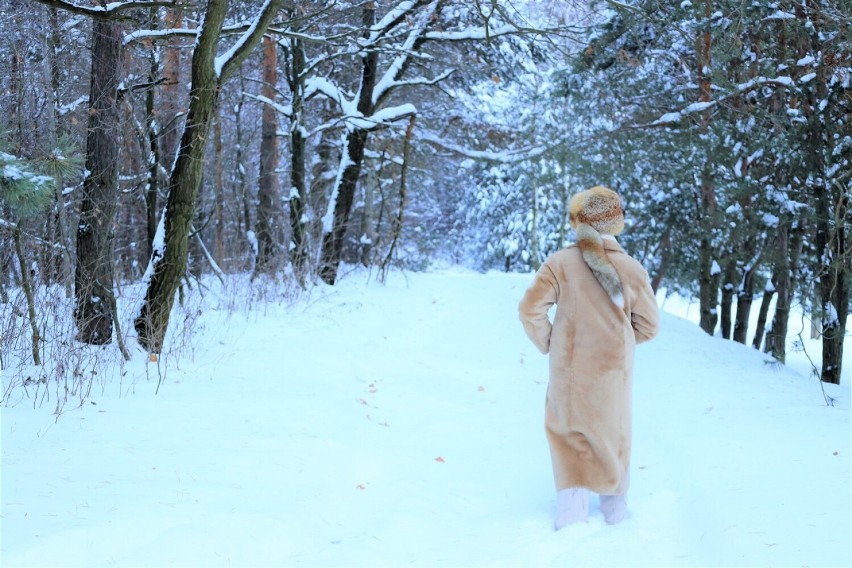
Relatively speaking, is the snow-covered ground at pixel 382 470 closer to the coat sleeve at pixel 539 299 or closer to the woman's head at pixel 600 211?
the coat sleeve at pixel 539 299

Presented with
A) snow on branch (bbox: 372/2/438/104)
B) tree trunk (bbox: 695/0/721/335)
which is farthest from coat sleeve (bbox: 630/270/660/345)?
snow on branch (bbox: 372/2/438/104)

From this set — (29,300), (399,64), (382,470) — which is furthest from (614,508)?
(399,64)

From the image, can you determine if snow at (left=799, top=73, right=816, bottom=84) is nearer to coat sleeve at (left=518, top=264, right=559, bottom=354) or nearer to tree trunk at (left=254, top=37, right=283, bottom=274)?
coat sleeve at (left=518, top=264, right=559, bottom=354)

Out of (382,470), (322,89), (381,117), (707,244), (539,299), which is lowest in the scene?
(382,470)

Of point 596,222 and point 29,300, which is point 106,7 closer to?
point 29,300

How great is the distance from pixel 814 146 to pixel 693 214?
9492 millimetres

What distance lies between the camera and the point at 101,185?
748cm

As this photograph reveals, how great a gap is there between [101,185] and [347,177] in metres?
7.41

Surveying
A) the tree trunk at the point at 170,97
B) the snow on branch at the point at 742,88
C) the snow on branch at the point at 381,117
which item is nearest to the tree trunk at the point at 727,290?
the snow on branch at the point at 381,117

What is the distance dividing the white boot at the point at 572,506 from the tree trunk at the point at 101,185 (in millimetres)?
4677

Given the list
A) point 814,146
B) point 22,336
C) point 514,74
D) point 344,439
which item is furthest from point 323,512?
point 514,74

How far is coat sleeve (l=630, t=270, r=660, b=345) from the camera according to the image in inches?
163

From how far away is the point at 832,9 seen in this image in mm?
6770

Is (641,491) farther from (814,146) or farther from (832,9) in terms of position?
(814,146)
